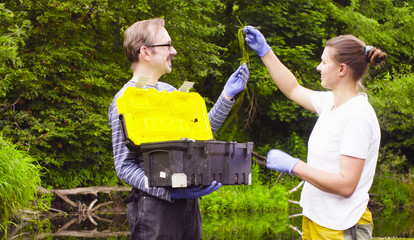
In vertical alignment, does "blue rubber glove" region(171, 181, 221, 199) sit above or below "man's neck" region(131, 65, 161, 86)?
below

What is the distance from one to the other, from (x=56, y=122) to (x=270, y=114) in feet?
19.9

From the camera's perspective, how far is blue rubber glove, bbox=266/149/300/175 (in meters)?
2.50

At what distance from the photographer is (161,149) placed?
7.75ft

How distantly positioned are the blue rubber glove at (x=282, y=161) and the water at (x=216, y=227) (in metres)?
5.61

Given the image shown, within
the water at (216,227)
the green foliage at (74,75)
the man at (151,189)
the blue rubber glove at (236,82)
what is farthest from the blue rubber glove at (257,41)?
the green foliage at (74,75)

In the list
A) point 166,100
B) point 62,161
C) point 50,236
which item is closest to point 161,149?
point 166,100

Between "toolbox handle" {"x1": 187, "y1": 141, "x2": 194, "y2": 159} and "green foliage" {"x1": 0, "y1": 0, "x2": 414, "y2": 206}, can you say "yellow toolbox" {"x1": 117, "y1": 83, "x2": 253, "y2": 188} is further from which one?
"green foliage" {"x1": 0, "y1": 0, "x2": 414, "y2": 206}

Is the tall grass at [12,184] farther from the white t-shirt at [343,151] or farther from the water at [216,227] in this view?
the white t-shirt at [343,151]

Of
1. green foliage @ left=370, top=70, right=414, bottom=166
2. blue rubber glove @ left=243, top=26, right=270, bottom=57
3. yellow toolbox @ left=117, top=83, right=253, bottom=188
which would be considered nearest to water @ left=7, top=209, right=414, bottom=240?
green foliage @ left=370, top=70, right=414, bottom=166

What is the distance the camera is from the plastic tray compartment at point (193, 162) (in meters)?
2.34

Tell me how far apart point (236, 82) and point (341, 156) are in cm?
91

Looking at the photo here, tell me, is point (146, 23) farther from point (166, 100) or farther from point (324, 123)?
point (324, 123)

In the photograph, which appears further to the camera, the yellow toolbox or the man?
the man

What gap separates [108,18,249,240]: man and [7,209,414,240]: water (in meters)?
5.49
